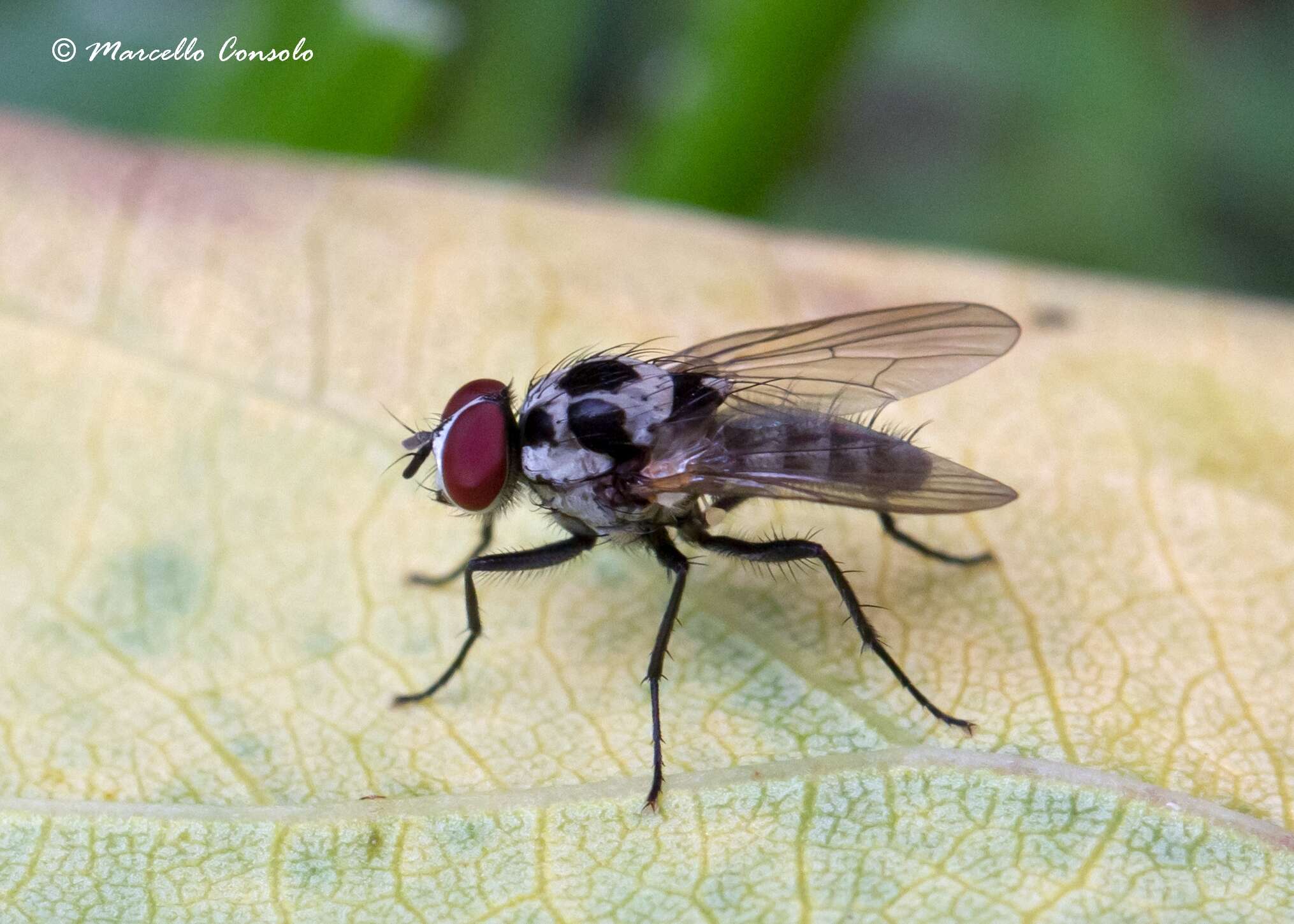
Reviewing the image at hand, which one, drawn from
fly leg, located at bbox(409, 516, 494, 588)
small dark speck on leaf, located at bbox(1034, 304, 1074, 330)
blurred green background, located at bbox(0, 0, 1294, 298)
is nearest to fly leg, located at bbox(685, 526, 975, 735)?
fly leg, located at bbox(409, 516, 494, 588)

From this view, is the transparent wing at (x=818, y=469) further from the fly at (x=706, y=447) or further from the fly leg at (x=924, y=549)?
the fly leg at (x=924, y=549)

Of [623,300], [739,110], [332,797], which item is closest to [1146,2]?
[739,110]

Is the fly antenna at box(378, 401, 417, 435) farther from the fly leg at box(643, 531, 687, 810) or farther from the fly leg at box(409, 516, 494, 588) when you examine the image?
the fly leg at box(643, 531, 687, 810)

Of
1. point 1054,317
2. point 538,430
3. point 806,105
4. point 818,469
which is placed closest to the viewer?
point 818,469

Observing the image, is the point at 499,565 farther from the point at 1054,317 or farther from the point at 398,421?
the point at 1054,317

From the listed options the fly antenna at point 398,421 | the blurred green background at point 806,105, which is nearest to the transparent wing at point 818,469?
the fly antenna at point 398,421

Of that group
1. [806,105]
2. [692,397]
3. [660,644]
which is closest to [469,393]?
[692,397]
